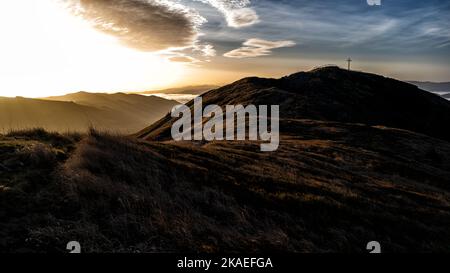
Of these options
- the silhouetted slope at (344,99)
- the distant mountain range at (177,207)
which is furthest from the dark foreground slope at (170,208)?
the silhouetted slope at (344,99)

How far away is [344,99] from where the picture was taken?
109500 millimetres

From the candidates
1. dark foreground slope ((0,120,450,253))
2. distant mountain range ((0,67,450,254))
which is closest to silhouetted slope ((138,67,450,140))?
distant mountain range ((0,67,450,254))

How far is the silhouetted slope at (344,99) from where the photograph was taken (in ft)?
299

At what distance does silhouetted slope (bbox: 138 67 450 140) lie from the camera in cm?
9119

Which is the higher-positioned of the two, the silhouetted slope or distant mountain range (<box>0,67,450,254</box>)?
the silhouetted slope

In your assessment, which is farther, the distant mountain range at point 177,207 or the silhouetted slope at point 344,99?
the silhouetted slope at point 344,99

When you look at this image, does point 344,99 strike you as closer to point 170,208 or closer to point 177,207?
point 177,207

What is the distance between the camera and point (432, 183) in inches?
1244

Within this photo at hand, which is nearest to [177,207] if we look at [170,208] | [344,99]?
[170,208]

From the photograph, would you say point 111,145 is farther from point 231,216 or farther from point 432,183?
point 432,183

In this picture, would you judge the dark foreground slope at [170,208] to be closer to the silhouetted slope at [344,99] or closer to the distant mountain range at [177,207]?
the distant mountain range at [177,207]

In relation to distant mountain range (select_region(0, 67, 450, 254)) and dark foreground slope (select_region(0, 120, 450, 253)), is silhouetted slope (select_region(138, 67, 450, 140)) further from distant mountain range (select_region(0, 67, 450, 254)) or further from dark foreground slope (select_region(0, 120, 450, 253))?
dark foreground slope (select_region(0, 120, 450, 253))

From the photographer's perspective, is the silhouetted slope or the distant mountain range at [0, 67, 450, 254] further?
the silhouetted slope
